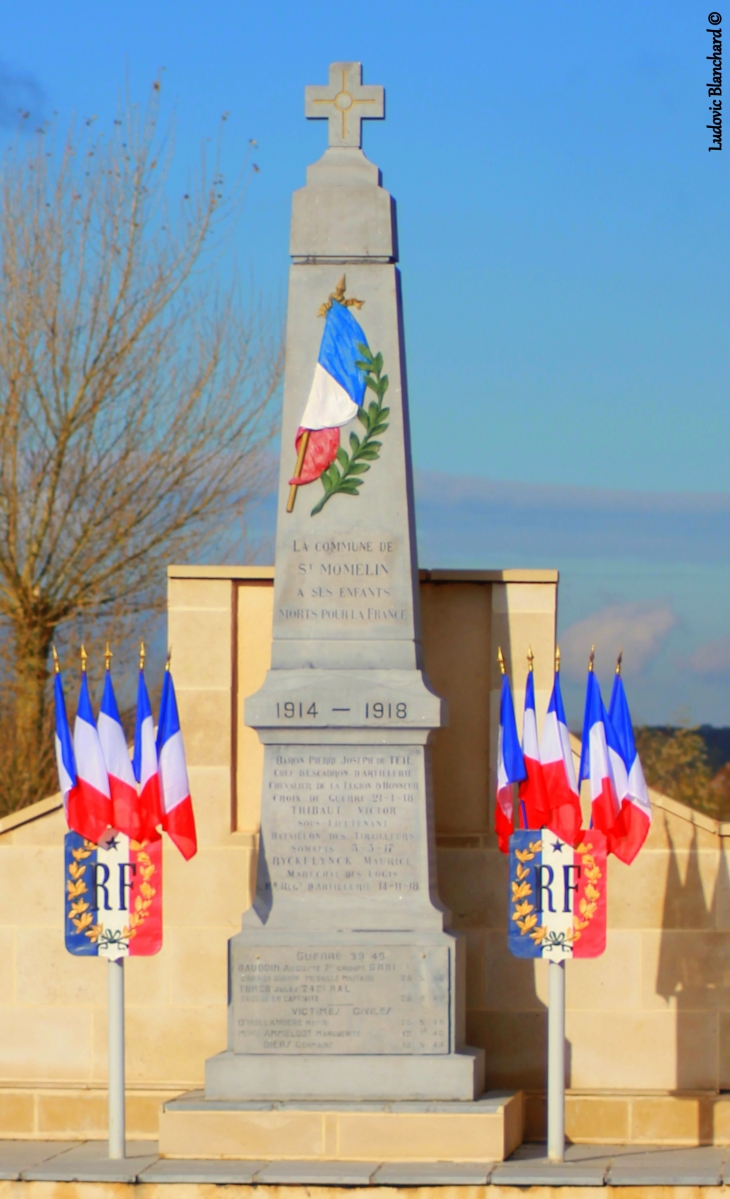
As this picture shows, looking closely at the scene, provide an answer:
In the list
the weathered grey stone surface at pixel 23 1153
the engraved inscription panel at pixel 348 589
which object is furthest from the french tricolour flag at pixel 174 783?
the weathered grey stone surface at pixel 23 1153

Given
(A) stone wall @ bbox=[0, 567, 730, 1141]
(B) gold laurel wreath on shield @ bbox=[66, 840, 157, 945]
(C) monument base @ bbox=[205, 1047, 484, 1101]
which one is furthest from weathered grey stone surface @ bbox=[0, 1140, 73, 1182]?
(B) gold laurel wreath on shield @ bbox=[66, 840, 157, 945]

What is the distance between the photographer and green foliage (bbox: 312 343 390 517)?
39.5ft

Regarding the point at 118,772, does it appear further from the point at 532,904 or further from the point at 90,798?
the point at 532,904

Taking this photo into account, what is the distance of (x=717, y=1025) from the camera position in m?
12.7

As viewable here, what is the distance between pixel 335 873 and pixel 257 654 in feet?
6.79

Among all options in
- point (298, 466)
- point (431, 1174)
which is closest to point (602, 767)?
point (431, 1174)

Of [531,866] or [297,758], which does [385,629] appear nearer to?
[297,758]

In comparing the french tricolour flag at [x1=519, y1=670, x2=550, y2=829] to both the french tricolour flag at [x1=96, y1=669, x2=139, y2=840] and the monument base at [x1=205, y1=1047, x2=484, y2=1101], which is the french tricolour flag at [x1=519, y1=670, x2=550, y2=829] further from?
the french tricolour flag at [x1=96, y1=669, x2=139, y2=840]

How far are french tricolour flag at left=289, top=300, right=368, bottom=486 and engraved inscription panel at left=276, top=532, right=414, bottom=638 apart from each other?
1.76 feet

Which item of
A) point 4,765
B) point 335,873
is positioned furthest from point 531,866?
point 4,765

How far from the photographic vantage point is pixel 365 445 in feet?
39.4

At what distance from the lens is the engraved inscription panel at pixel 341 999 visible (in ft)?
37.9

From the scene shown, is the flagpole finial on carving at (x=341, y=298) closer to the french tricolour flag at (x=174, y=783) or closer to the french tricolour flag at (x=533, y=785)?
the french tricolour flag at (x=174, y=783)

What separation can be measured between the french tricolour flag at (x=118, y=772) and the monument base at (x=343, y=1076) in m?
1.65
